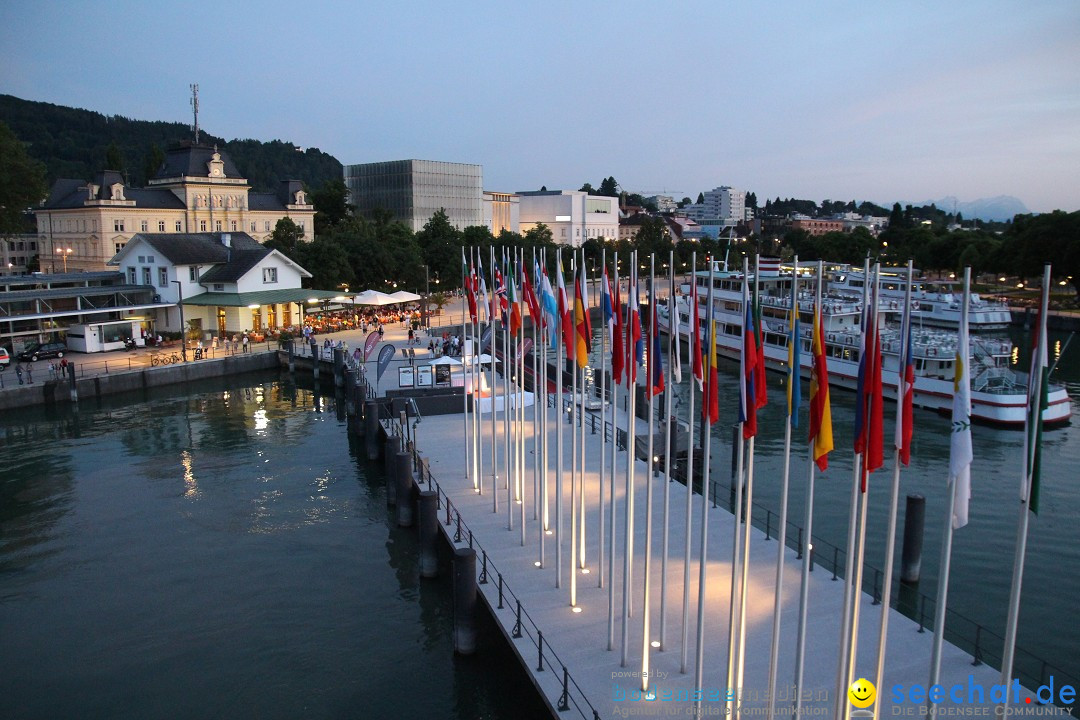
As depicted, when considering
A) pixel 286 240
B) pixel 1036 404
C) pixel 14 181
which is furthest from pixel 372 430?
pixel 286 240

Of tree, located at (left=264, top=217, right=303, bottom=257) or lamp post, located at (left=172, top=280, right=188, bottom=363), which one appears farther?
tree, located at (left=264, top=217, right=303, bottom=257)

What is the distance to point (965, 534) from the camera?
29297 millimetres

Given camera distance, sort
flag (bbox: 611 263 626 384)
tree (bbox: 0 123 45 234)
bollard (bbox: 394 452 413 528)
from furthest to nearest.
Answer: tree (bbox: 0 123 45 234)
bollard (bbox: 394 452 413 528)
flag (bbox: 611 263 626 384)

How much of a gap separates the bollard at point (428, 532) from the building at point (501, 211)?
134 m

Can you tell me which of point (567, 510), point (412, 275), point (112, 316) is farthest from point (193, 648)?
point (412, 275)

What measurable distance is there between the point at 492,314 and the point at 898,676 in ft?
49.1

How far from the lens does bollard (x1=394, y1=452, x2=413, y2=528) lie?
28.5 m

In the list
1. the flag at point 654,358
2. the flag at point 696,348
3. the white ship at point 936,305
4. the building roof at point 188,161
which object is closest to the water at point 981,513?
the flag at point 654,358

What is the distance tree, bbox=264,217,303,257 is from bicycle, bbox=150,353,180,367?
22187mm

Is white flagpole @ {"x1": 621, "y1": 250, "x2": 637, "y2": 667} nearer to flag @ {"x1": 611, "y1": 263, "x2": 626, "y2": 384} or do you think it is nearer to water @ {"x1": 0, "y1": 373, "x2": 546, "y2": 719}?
flag @ {"x1": 611, "y1": 263, "x2": 626, "y2": 384}

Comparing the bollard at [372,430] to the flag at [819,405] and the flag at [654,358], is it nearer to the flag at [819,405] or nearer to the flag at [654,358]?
the flag at [654,358]

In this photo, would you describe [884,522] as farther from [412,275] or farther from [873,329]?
[412,275]

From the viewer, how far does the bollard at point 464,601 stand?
1939 centimetres

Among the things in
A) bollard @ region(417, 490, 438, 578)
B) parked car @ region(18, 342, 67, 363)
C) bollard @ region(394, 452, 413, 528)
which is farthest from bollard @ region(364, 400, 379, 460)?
parked car @ region(18, 342, 67, 363)
